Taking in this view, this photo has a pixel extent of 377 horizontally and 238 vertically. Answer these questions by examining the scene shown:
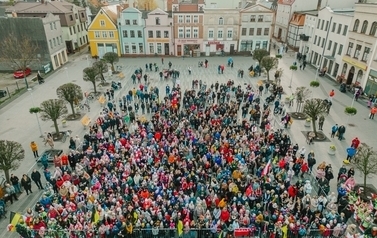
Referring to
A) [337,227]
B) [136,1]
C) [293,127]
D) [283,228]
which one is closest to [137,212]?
[283,228]

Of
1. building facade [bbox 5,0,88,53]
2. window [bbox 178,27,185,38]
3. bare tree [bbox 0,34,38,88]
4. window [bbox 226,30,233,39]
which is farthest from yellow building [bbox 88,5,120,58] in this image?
window [bbox 226,30,233,39]

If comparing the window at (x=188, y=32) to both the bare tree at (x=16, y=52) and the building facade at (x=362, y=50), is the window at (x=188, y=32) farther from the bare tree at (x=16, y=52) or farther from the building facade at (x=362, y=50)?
the building facade at (x=362, y=50)

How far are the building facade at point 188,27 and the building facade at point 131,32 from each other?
6445mm

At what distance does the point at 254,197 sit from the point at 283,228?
2.62m

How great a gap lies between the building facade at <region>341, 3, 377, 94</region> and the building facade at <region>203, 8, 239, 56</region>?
21.4 metres

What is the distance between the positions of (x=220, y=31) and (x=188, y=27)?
6.32m

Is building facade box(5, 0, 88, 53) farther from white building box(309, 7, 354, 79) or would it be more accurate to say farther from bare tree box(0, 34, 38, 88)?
white building box(309, 7, 354, 79)

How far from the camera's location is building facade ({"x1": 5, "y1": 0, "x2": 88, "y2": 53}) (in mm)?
51659

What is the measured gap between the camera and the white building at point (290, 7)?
53062mm

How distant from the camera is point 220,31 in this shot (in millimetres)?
54750

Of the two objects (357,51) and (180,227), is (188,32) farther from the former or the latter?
(180,227)

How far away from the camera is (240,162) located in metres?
19.0

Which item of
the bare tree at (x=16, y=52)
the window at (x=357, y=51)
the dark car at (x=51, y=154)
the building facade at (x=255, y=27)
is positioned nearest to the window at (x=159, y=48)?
the building facade at (x=255, y=27)

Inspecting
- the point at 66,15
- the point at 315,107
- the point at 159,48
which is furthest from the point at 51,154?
the point at 66,15
